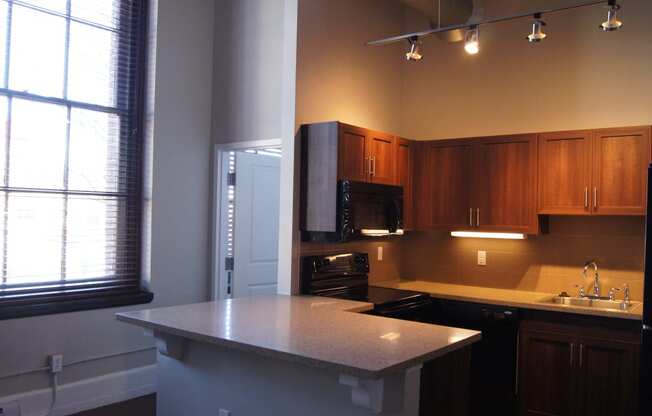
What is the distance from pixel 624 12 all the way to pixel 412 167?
187 cm

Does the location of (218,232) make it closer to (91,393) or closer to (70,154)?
(70,154)

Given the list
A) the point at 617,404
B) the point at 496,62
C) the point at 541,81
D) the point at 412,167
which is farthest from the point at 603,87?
the point at 617,404

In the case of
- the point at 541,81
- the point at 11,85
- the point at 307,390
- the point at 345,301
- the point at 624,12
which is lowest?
the point at 307,390

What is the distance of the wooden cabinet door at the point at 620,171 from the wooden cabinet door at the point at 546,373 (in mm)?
930

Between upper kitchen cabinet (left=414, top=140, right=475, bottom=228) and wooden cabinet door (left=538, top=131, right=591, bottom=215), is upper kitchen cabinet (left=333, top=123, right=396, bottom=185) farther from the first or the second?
wooden cabinet door (left=538, top=131, right=591, bottom=215)

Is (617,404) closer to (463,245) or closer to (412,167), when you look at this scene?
(463,245)

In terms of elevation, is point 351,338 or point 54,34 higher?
point 54,34

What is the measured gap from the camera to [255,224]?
4871 millimetres

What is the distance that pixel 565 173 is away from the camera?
4047mm

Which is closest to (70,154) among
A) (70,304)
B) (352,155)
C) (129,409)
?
(70,304)

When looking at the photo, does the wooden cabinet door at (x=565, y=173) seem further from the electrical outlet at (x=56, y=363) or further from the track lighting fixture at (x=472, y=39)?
the electrical outlet at (x=56, y=363)

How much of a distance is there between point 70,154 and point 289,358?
250cm

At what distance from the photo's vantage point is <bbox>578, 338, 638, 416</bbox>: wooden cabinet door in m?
3.51

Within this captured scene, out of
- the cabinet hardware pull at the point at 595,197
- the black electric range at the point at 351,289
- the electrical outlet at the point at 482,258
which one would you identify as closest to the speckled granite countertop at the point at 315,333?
the black electric range at the point at 351,289
